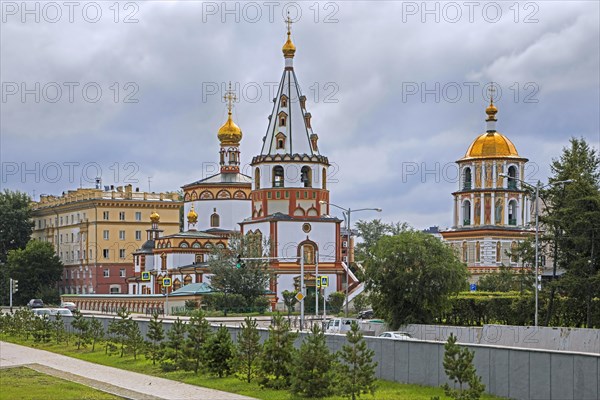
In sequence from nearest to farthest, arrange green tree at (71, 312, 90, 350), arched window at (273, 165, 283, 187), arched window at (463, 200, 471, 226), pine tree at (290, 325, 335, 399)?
pine tree at (290, 325, 335, 399) → green tree at (71, 312, 90, 350) → arched window at (273, 165, 283, 187) → arched window at (463, 200, 471, 226)

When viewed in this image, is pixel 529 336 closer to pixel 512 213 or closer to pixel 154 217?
pixel 512 213

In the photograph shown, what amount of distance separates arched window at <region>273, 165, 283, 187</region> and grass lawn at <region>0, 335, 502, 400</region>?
147 ft

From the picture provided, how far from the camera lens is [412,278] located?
44.6 metres

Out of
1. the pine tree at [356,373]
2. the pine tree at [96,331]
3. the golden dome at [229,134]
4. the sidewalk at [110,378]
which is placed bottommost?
the sidewalk at [110,378]

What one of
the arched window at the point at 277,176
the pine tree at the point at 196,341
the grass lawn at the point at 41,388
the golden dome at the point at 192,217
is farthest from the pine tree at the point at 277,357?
the golden dome at the point at 192,217

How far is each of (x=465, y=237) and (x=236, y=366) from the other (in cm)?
5818

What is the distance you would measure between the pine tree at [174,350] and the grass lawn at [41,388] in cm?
372

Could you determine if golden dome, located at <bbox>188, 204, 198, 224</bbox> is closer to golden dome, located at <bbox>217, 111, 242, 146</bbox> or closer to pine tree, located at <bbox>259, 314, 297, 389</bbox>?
golden dome, located at <bbox>217, 111, 242, 146</bbox>

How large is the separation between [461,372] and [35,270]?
8497 cm

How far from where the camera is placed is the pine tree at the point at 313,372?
24484 millimetres

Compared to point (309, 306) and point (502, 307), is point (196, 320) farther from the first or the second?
point (309, 306)

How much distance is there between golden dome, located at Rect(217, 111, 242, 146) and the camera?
98.1m

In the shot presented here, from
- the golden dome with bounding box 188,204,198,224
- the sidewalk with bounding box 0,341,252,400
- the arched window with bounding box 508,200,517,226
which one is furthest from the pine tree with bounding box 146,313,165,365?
the golden dome with bounding box 188,204,198,224

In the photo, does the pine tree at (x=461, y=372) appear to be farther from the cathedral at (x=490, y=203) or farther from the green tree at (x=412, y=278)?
the cathedral at (x=490, y=203)
